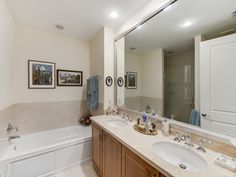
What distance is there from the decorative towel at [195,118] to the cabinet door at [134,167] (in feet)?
2.23

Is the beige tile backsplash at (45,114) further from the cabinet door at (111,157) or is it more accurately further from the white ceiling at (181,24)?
the white ceiling at (181,24)

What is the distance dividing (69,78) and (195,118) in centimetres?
265

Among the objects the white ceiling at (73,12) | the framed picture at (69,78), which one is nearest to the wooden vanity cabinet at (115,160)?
the framed picture at (69,78)

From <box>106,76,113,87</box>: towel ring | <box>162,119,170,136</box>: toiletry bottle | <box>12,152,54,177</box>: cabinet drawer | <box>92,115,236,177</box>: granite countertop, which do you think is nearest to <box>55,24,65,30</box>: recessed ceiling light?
<box>106,76,113,87</box>: towel ring

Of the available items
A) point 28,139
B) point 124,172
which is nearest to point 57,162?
point 28,139

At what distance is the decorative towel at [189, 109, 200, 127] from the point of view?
1214 mm

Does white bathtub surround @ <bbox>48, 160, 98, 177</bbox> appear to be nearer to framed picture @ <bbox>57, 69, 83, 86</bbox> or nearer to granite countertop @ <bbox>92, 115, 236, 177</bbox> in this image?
granite countertop @ <bbox>92, 115, 236, 177</bbox>

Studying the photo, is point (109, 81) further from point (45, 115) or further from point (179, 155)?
point (179, 155)

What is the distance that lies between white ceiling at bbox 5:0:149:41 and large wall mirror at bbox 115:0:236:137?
0.39m

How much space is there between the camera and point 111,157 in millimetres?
1454

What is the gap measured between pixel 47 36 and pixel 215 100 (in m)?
3.16

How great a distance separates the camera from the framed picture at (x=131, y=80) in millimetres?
2178

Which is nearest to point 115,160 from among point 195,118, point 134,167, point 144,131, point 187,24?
point 134,167

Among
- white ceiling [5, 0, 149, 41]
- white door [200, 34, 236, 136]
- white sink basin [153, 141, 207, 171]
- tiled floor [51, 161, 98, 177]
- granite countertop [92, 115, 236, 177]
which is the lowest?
tiled floor [51, 161, 98, 177]
